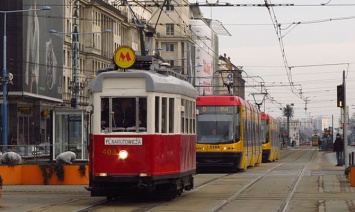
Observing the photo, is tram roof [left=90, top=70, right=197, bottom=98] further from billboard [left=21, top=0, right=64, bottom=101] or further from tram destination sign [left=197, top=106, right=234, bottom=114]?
billboard [left=21, top=0, right=64, bottom=101]

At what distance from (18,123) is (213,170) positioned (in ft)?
136

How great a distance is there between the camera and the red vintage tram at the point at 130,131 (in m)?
21.0

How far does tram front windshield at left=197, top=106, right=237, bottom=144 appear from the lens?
38.7 meters

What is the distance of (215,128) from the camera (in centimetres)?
3872

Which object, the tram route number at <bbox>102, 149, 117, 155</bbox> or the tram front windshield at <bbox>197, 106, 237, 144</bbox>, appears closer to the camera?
the tram route number at <bbox>102, 149, 117, 155</bbox>

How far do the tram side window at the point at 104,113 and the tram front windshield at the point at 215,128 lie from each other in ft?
57.5

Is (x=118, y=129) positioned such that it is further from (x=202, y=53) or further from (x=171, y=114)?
(x=202, y=53)

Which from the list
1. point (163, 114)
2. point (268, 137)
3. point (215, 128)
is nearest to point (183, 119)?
point (163, 114)

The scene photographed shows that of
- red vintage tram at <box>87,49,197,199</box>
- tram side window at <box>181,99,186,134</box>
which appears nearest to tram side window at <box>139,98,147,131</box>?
red vintage tram at <box>87,49,197,199</box>

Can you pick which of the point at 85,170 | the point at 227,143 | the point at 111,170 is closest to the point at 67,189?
the point at 85,170

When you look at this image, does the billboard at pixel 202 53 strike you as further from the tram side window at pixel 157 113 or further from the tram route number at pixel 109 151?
the tram route number at pixel 109 151

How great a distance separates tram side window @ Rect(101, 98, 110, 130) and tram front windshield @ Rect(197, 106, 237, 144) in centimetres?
1753

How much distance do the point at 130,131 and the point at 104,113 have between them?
703mm

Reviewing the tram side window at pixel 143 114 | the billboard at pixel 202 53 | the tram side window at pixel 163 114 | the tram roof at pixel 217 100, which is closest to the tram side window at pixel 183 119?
the tram side window at pixel 163 114
